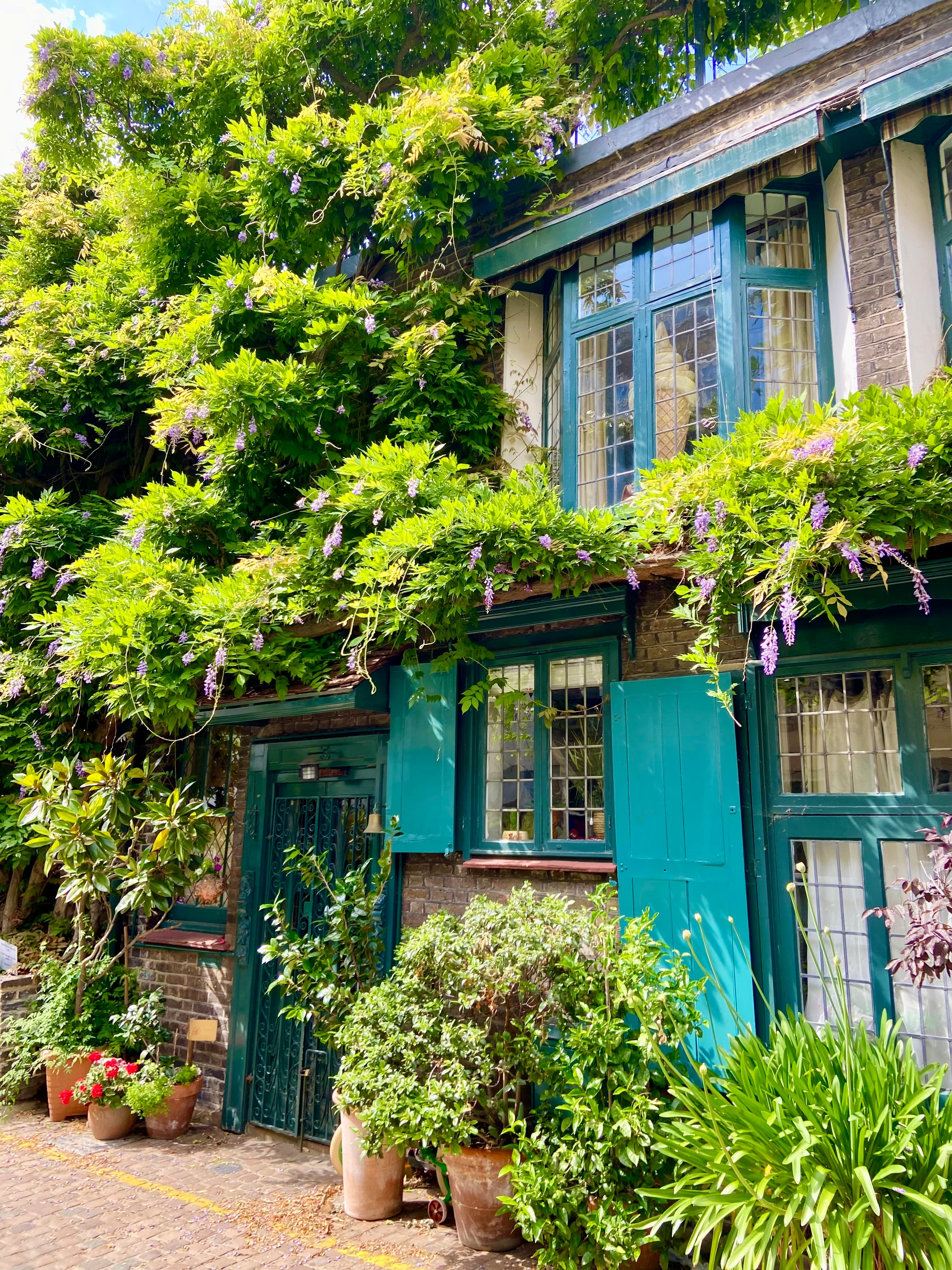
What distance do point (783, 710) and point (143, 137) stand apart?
849cm

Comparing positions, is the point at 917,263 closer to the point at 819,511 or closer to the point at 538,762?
the point at 819,511

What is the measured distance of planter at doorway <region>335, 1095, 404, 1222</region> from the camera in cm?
559

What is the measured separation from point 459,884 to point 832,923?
8.67 ft

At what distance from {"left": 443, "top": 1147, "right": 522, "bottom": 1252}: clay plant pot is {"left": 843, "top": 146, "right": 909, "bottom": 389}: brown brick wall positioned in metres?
5.00

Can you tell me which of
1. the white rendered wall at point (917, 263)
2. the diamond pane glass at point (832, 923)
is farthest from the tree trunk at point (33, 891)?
the white rendered wall at point (917, 263)

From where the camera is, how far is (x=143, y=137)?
357 inches

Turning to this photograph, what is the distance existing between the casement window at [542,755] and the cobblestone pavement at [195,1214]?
2.38m

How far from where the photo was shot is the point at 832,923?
5027mm

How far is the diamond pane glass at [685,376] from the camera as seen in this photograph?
6121 mm

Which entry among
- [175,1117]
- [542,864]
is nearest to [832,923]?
[542,864]

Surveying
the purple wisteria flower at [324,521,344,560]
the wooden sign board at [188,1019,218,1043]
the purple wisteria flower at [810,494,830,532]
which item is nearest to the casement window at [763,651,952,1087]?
the purple wisteria flower at [810,494,830,532]

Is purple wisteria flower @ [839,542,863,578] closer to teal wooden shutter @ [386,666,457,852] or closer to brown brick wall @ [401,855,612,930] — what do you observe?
brown brick wall @ [401,855,612,930]

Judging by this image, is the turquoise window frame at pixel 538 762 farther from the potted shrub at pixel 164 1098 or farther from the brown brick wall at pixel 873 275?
the potted shrub at pixel 164 1098

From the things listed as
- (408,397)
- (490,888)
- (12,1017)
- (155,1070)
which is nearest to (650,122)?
(408,397)
